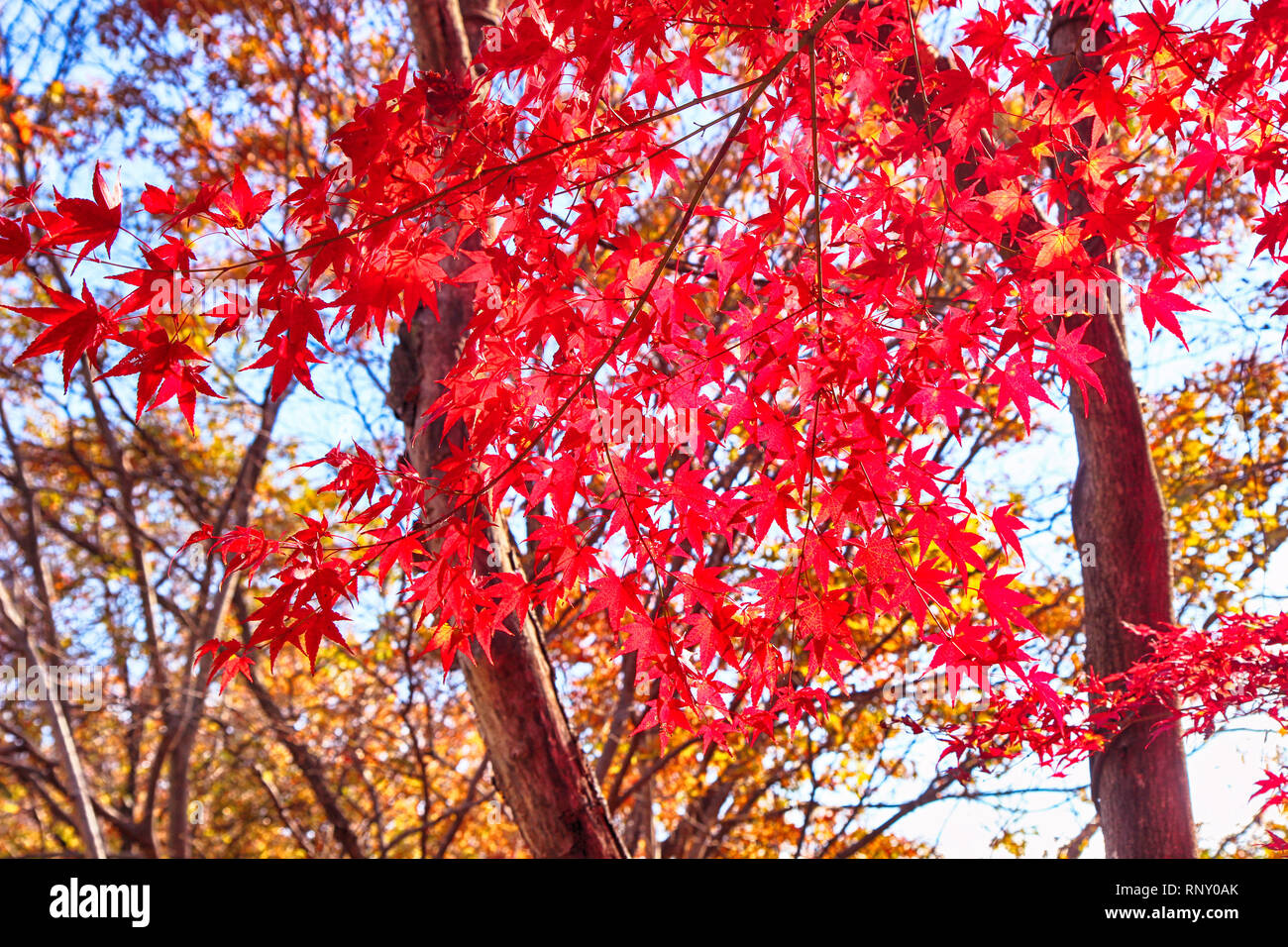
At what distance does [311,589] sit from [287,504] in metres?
6.11

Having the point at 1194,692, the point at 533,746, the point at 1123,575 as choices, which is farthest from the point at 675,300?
the point at 1123,575

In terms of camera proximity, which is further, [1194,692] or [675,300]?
[1194,692]

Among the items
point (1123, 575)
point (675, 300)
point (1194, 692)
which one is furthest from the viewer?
point (1123, 575)

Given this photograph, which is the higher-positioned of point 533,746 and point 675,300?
point 675,300

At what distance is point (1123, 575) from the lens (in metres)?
2.95

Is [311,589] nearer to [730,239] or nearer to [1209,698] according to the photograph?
[730,239]

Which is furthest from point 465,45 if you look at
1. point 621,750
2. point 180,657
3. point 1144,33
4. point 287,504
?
point 180,657

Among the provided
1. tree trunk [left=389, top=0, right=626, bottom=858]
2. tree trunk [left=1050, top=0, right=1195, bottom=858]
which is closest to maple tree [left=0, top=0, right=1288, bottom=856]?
tree trunk [left=389, top=0, right=626, bottom=858]

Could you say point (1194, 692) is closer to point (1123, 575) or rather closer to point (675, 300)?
point (1123, 575)

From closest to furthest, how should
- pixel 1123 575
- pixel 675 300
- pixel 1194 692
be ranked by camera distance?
pixel 675 300, pixel 1194 692, pixel 1123 575

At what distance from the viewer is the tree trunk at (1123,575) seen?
275cm

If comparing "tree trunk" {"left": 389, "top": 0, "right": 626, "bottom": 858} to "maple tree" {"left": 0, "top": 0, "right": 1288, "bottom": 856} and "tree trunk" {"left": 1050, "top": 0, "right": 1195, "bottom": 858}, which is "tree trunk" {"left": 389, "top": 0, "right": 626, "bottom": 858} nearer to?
"maple tree" {"left": 0, "top": 0, "right": 1288, "bottom": 856}

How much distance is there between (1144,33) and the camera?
4.69ft
